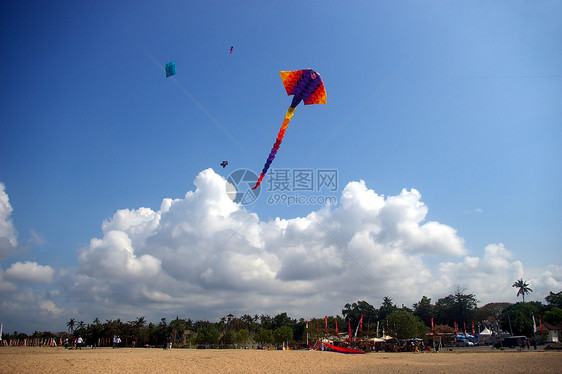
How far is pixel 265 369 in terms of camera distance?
65.2 feet

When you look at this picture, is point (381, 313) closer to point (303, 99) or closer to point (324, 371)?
point (324, 371)

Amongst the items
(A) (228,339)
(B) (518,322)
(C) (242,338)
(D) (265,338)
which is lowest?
(A) (228,339)

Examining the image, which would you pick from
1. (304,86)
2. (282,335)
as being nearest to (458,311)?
(282,335)

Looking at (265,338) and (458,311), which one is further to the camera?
(458,311)

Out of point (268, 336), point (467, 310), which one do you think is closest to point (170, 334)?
point (268, 336)

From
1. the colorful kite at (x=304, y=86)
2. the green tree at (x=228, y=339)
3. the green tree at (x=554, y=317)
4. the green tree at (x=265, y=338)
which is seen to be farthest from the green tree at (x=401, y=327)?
the colorful kite at (x=304, y=86)

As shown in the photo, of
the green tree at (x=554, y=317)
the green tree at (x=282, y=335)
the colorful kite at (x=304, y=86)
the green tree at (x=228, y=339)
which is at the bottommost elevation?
the green tree at (x=228, y=339)

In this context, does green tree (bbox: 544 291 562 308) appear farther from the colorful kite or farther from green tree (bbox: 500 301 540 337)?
the colorful kite

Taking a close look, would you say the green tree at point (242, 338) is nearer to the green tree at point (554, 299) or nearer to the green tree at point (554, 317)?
the green tree at point (554, 317)

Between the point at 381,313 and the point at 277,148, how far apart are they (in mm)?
71910

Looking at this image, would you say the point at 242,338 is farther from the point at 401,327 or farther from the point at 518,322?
the point at 518,322

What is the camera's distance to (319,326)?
55.5 meters

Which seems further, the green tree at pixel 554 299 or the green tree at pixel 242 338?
the green tree at pixel 554 299

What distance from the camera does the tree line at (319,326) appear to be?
164 feet
